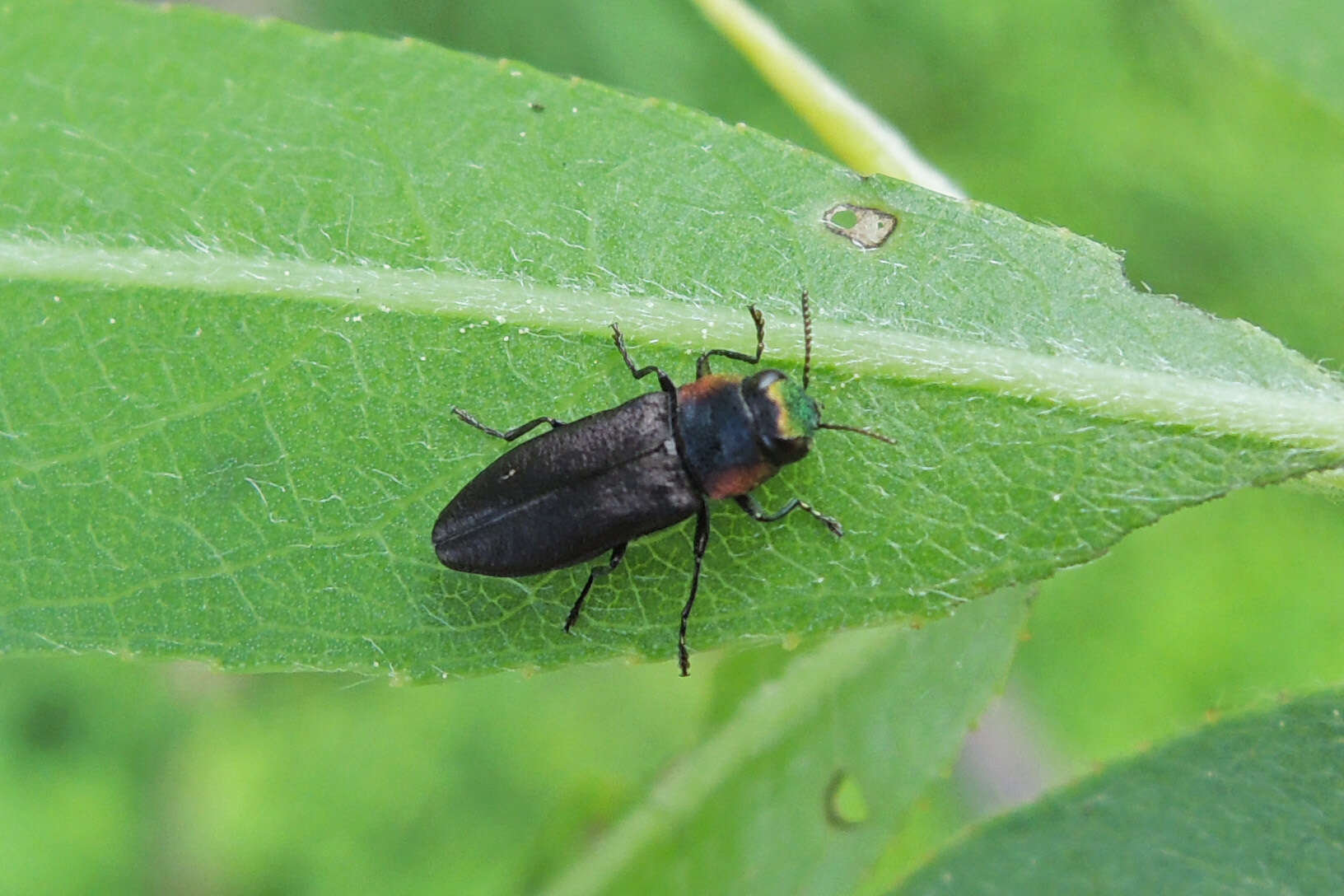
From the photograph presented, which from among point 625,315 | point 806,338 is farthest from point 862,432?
point 625,315

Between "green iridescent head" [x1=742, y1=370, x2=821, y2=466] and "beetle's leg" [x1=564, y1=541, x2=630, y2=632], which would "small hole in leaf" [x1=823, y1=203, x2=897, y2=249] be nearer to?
"green iridescent head" [x1=742, y1=370, x2=821, y2=466]

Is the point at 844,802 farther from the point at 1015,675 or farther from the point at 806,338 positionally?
the point at 1015,675

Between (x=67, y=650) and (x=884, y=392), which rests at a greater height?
(x=884, y=392)

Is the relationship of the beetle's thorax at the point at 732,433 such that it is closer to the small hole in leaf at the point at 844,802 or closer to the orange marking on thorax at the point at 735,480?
the orange marking on thorax at the point at 735,480

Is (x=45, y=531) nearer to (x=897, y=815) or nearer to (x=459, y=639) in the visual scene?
(x=459, y=639)

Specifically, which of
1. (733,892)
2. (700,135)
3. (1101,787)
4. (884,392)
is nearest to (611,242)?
(700,135)

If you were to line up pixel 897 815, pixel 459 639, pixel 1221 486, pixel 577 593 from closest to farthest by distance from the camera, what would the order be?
1. pixel 1221 486
2. pixel 459 639
3. pixel 577 593
4. pixel 897 815

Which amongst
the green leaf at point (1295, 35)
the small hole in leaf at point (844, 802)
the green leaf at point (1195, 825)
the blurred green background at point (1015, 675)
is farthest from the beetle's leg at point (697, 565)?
the blurred green background at point (1015, 675)
